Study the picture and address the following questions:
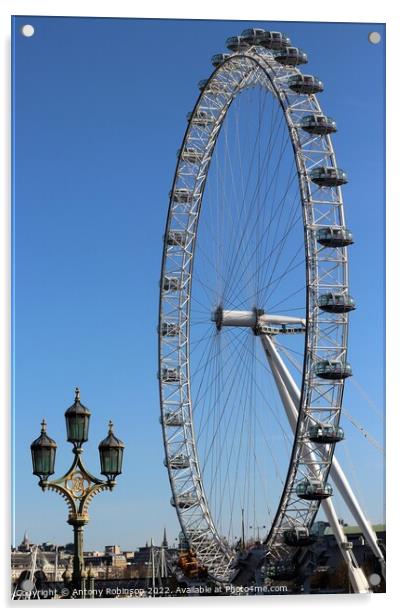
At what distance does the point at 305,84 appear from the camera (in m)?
19.7

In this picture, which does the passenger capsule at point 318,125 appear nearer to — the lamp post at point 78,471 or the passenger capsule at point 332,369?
the passenger capsule at point 332,369

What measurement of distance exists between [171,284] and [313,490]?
566 cm

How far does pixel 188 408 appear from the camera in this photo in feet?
83.2

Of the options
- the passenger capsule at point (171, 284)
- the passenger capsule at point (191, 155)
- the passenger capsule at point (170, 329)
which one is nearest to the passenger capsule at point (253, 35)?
the passenger capsule at point (191, 155)

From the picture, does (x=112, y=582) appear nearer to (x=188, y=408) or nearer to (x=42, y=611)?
(x=42, y=611)

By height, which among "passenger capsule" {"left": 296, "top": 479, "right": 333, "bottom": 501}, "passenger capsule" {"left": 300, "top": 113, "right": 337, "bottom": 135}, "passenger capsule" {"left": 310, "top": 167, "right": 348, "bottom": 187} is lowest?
"passenger capsule" {"left": 296, "top": 479, "right": 333, "bottom": 501}

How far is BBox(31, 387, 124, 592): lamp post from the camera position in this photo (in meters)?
15.2

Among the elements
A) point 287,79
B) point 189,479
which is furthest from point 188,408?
point 287,79

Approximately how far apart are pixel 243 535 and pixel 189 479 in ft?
13.7

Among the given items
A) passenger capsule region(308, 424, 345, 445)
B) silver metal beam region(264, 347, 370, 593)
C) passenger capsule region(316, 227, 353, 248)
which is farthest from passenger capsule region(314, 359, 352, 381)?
passenger capsule region(316, 227, 353, 248)

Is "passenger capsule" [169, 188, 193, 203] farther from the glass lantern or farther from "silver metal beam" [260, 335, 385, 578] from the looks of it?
the glass lantern

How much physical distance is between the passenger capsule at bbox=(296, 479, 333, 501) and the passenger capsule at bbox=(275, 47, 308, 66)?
5.01 m

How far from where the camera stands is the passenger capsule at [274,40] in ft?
57.7
